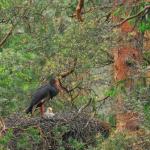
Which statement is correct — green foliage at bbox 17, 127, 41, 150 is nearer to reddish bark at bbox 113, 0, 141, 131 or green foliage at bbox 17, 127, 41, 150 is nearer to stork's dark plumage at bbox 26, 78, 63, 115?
stork's dark plumage at bbox 26, 78, 63, 115

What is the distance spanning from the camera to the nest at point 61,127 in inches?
433

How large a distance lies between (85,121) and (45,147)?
1.57 metres

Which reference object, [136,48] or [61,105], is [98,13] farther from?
[61,105]

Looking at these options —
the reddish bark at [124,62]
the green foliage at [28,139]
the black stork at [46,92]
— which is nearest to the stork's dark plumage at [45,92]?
the black stork at [46,92]

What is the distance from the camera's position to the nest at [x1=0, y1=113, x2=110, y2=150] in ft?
36.1

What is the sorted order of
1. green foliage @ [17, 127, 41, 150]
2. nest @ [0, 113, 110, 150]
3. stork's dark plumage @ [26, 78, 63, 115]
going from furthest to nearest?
stork's dark plumage @ [26, 78, 63, 115] < nest @ [0, 113, 110, 150] < green foliage @ [17, 127, 41, 150]

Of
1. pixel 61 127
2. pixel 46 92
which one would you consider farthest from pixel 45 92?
pixel 61 127

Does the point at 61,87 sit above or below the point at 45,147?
above

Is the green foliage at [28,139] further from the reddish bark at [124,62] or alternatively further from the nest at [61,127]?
the reddish bark at [124,62]

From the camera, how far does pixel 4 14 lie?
10.4m

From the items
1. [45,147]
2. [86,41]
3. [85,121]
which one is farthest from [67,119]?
[86,41]

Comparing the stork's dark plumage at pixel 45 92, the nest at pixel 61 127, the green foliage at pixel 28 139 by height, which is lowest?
the nest at pixel 61 127

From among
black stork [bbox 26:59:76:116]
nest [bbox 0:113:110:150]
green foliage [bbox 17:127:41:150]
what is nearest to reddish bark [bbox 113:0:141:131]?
nest [bbox 0:113:110:150]

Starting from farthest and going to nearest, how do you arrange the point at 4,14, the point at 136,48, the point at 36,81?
1. the point at 36,81
2. the point at 136,48
3. the point at 4,14
